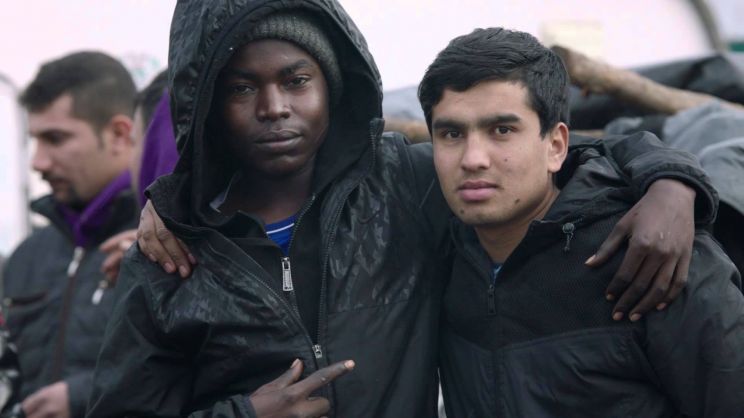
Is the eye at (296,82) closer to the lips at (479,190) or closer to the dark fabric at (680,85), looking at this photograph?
the lips at (479,190)

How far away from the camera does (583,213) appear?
2.40m

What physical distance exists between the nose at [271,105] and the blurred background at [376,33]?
8.09 ft

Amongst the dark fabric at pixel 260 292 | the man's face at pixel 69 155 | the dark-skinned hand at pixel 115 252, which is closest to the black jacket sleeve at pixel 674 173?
the dark fabric at pixel 260 292

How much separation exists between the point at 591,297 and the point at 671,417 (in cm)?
33

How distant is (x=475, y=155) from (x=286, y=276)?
1.83 feet

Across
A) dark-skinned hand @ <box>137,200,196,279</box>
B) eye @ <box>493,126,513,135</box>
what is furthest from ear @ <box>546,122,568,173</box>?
dark-skinned hand @ <box>137,200,196,279</box>

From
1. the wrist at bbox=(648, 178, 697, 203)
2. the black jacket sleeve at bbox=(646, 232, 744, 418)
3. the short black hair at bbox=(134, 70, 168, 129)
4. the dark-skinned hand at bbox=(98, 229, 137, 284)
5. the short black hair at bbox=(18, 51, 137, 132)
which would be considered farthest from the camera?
the short black hair at bbox=(18, 51, 137, 132)

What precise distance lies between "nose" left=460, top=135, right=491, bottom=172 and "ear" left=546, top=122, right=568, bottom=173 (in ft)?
0.62

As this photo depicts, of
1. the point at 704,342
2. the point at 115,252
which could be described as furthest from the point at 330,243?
the point at 115,252

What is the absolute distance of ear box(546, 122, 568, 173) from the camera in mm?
2557

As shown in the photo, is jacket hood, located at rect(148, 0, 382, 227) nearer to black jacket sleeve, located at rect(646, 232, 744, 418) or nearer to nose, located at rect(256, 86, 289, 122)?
nose, located at rect(256, 86, 289, 122)

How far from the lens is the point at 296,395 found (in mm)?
2418

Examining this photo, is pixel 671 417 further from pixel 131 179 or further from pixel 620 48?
pixel 620 48

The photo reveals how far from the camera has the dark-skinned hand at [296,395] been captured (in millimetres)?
2422
